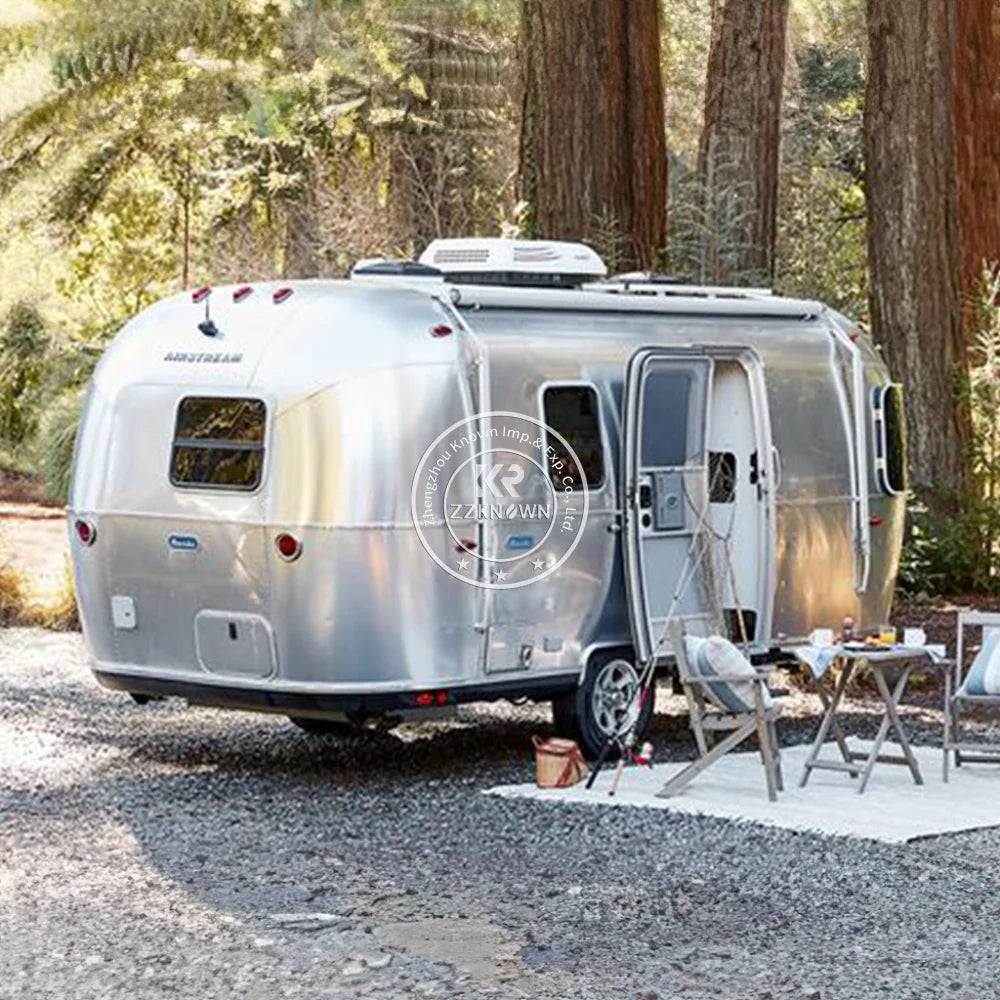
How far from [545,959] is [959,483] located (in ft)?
37.8

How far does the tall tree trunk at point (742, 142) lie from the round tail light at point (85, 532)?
25.2 ft

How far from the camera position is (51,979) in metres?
7.27

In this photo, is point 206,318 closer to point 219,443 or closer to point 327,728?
point 219,443

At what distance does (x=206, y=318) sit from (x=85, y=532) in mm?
1119

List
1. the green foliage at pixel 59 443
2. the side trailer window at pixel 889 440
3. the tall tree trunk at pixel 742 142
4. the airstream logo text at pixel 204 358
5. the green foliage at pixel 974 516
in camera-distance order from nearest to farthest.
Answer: the airstream logo text at pixel 204 358 < the side trailer window at pixel 889 440 < the green foliage at pixel 974 516 < the tall tree trunk at pixel 742 142 < the green foliage at pixel 59 443

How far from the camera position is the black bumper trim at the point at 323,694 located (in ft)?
34.8

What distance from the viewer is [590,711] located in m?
11.6

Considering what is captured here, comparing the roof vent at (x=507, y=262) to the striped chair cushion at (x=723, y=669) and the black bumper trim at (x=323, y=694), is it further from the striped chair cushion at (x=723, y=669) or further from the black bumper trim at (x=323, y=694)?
the striped chair cushion at (x=723, y=669)

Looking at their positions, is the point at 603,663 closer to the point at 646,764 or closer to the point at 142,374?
the point at 646,764

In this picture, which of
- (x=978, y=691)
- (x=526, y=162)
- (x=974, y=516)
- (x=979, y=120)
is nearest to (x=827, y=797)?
(x=978, y=691)

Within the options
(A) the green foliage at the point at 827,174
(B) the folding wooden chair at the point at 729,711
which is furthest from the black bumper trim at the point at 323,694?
(A) the green foliage at the point at 827,174

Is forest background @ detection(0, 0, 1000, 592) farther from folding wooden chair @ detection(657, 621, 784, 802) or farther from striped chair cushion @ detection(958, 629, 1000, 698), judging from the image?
folding wooden chair @ detection(657, 621, 784, 802)

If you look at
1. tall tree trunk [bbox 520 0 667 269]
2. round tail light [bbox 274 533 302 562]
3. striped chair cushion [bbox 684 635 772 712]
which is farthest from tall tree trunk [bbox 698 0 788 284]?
round tail light [bbox 274 533 302 562]

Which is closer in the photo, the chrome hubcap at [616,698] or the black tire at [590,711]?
the black tire at [590,711]
